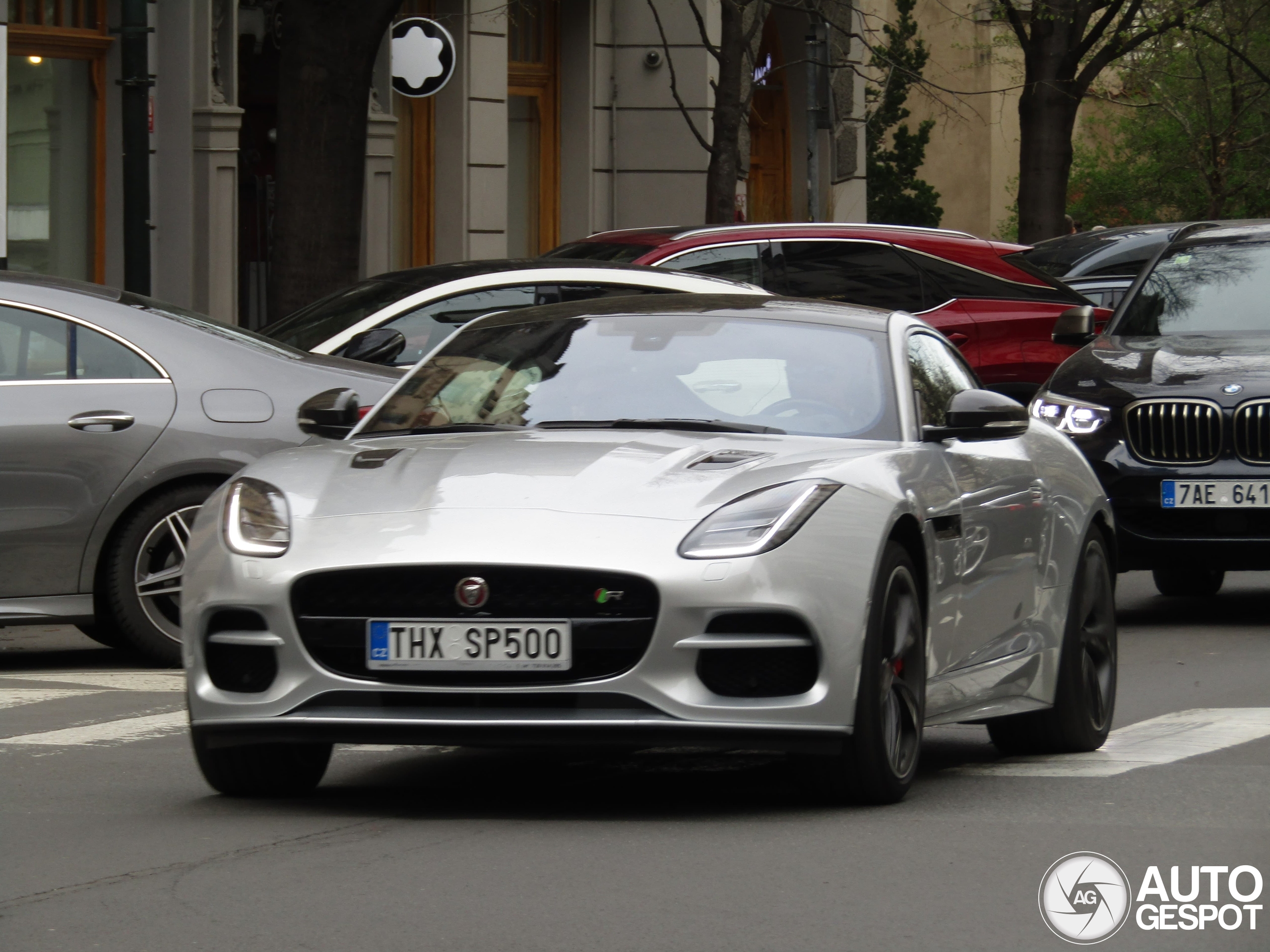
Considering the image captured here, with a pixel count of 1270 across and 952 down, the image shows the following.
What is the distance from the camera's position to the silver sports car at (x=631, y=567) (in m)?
5.96

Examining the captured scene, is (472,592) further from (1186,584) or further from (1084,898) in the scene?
(1186,584)

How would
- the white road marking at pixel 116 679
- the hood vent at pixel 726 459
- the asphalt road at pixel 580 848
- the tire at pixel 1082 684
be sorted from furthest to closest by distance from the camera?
the white road marking at pixel 116 679, the tire at pixel 1082 684, the hood vent at pixel 726 459, the asphalt road at pixel 580 848

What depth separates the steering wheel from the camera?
698 cm

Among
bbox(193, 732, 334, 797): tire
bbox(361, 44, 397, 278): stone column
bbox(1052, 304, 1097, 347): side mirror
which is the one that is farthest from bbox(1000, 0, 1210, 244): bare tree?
bbox(193, 732, 334, 797): tire

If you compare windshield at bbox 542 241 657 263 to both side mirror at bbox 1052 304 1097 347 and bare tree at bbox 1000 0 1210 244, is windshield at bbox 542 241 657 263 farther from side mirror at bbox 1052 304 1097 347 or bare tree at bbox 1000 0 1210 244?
bare tree at bbox 1000 0 1210 244

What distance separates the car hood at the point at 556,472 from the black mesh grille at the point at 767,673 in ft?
1.23

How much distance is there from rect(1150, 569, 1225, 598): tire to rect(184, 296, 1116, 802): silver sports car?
6.12 meters

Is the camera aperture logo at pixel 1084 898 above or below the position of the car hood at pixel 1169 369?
below

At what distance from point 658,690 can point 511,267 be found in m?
6.70

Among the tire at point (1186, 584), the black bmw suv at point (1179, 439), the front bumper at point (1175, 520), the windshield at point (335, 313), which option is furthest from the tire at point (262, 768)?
the tire at point (1186, 584)

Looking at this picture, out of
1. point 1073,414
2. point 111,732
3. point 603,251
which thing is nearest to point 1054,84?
point 603,251

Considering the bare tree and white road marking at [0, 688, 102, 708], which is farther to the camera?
the bare tree

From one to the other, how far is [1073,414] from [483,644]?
6.23m

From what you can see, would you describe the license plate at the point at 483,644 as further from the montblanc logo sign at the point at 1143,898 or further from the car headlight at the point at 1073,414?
the car headlight at the point at 1073,414
